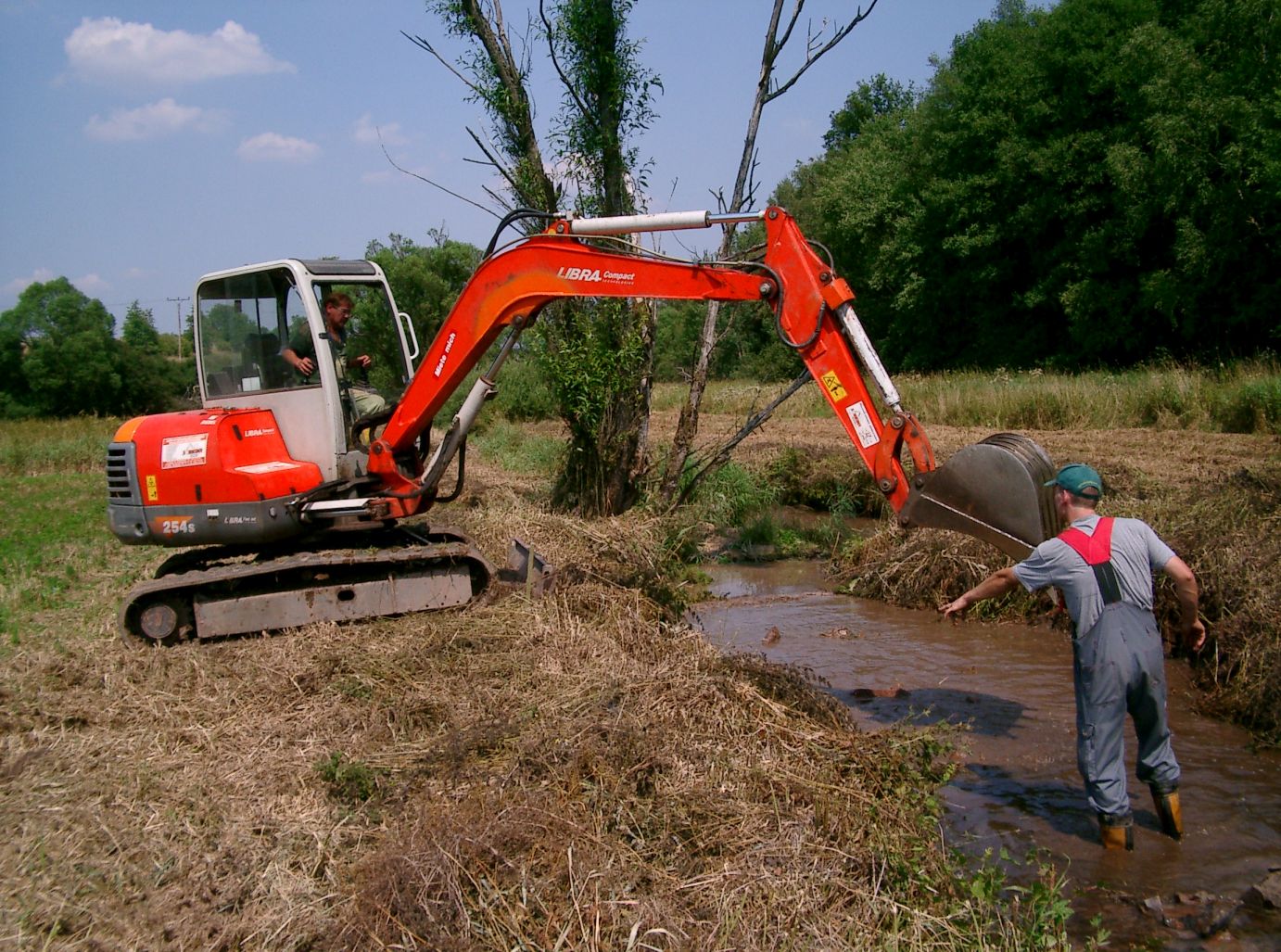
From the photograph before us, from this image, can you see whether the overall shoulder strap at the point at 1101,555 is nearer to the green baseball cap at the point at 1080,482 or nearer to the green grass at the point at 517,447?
the green baseball cap at the point at 1080,482

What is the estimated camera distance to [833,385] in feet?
20.6

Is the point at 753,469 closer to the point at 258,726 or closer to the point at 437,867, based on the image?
the point at 258,726

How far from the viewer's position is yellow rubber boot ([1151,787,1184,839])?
5.46 meters

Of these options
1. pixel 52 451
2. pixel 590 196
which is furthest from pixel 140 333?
pixel 590 196

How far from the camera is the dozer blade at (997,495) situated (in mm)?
5605

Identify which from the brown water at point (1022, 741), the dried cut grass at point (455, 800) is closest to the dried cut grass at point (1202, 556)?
the brown water at point (1022, 741)

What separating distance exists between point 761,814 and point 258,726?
2.97 metres

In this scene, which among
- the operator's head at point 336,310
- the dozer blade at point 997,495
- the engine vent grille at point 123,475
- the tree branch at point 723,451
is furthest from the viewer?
the tree branch at point 723,451

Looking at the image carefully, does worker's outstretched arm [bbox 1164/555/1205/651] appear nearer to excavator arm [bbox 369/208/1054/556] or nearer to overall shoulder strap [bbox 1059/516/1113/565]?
overall shoulder strap [bbox 1059/516/1113/565]

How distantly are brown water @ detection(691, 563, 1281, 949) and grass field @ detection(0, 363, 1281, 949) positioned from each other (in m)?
0.54

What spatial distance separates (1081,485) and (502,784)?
3.36m

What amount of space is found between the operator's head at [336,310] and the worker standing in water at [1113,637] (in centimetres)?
522

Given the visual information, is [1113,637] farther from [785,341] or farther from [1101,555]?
[785,341]

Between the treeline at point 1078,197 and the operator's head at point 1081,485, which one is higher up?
the treeline at point 1078,197
